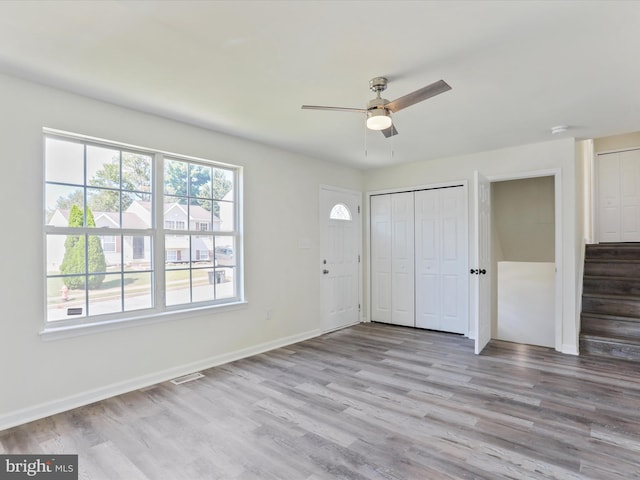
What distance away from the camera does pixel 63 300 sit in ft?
9.28

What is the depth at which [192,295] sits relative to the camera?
3676mm

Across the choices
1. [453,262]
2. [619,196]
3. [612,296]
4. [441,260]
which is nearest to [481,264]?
[453,262]

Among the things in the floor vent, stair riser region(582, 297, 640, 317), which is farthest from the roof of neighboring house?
stair riser region(582, 297, 640, 317)

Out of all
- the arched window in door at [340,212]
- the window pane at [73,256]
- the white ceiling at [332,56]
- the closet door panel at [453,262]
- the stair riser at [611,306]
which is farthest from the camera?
the arched window in door at [340,212]

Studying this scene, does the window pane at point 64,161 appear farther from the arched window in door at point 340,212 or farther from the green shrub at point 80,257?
the arched window in door at point 340,212

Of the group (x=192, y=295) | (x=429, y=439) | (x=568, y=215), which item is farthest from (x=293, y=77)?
(x=568, y=215)

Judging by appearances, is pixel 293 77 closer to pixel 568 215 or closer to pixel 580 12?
pixel 580 12

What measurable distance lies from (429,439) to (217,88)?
2955 mm

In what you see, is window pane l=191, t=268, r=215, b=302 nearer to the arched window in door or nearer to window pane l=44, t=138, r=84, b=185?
window pane l=44, t=138, r=84, b=185

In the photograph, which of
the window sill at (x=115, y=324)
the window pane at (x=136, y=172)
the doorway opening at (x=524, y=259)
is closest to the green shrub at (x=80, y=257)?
the window sill at (x=115, y=324)

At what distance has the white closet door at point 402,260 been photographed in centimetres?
535

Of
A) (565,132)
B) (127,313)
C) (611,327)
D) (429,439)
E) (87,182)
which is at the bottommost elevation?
(429,439)

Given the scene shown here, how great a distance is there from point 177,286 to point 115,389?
102cm

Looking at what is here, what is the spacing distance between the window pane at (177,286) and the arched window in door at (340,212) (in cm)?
237
